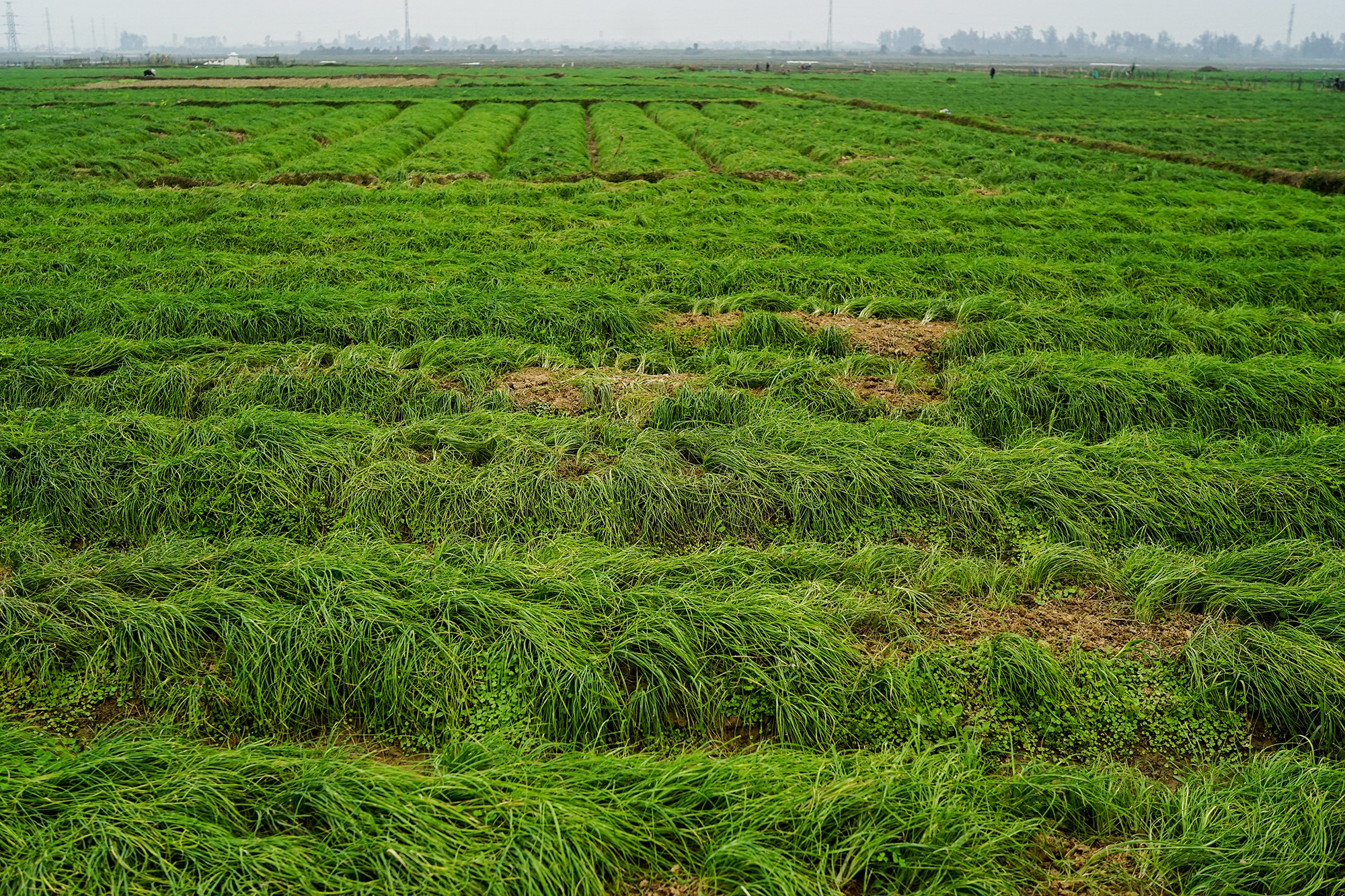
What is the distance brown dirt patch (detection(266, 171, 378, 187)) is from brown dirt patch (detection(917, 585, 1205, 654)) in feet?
54.6

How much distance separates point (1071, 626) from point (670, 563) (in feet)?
7.72

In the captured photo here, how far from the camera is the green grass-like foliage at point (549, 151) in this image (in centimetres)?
1847

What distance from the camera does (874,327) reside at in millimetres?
8977

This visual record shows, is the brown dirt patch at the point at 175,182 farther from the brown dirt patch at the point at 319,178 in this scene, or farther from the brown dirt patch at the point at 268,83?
the brown dirt patch at the point at 268,83

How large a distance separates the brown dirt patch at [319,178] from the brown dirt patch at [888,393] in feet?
45.1

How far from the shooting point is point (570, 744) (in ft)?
12.0

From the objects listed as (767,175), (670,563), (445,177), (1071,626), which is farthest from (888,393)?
(445,177)

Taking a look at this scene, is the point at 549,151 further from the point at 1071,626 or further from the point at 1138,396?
the point at 1071,626

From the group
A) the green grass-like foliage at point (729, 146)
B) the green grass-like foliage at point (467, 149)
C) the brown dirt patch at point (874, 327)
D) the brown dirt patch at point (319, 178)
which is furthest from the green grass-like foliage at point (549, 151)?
the brown dirt patch at point (874, 327)

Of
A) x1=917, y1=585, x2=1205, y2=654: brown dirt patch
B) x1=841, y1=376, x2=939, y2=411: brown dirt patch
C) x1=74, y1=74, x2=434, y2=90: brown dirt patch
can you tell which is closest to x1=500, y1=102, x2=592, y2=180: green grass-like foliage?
x1=841, y1=376, x2=939, y2=411: brown dirt patch

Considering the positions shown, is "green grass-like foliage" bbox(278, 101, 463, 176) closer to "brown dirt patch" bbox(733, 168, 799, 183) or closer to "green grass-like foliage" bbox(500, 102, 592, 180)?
"green grass-like foliage" bbox(500, 102, 592, 180)

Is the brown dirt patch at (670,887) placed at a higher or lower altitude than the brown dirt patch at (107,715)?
lower

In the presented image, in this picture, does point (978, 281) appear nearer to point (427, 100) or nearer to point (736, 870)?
point (736, 870)

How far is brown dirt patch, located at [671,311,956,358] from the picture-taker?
27.7 feet
